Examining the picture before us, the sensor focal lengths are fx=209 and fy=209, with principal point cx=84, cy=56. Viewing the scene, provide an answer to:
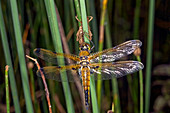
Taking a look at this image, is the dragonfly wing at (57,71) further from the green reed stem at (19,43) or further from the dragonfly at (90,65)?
the green reed stem at (19,43)

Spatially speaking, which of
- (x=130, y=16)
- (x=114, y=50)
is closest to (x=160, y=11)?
(x=130, y=16)

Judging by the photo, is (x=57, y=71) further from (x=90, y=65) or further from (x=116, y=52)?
(x=116, y=52)

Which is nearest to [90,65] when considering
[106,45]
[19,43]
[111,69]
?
[111,69]

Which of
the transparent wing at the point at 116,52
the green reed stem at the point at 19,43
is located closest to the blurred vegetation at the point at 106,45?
the transparent wing at the point at 116,52

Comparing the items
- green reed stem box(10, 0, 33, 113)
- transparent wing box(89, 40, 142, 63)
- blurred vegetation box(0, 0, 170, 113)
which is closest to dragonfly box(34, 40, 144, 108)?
transparent wing box(89, 40, 142, 63)

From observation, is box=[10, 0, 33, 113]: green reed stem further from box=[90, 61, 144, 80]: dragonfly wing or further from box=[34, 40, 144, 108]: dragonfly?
box=[90, 61, 144, 80]: dragonfly wing

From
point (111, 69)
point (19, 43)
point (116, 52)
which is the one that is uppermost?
point (19, 43)

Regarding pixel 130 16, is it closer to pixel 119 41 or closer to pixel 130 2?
pixel 130 2
